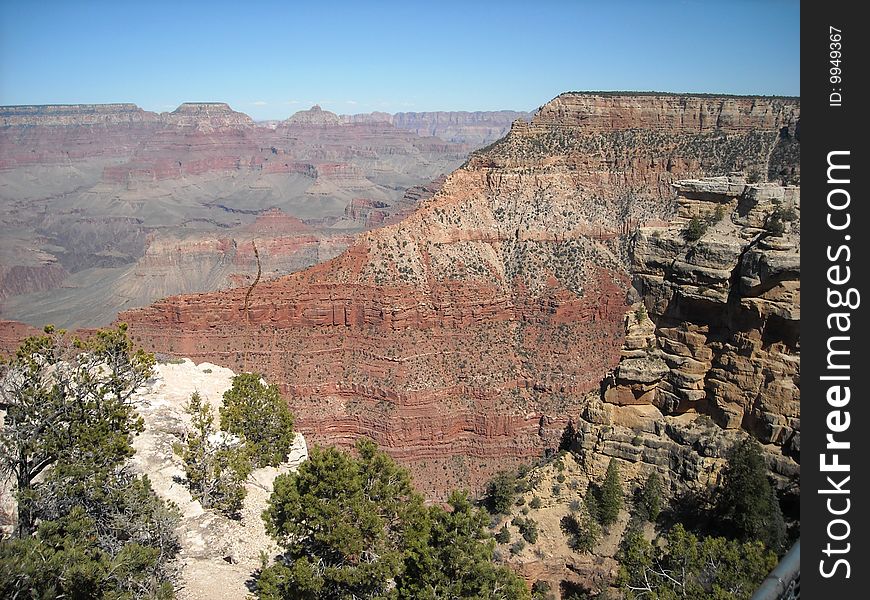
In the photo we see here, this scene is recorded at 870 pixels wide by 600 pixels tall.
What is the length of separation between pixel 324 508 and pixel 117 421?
23.9 ft

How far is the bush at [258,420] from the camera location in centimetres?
2788

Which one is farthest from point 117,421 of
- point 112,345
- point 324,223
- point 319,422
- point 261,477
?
point 324,223

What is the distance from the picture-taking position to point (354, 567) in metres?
15.9

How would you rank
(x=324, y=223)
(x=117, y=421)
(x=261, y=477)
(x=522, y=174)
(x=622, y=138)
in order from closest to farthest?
(x=117, y=421) < (x=261, y=477) < (x=522, y=174) < (x=622, y=138) < (x=324, y=223)

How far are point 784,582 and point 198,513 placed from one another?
862 inches

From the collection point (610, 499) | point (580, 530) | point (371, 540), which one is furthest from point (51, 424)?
point (610, 499)

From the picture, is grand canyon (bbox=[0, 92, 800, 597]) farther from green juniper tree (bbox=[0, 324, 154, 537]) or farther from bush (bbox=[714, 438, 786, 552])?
green juniper tree (bbox=[0, 324, 154, 537])

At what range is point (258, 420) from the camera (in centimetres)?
2881

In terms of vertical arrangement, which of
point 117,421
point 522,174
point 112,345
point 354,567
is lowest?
point 354,567

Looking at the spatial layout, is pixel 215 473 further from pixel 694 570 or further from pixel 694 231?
pixel 694 231

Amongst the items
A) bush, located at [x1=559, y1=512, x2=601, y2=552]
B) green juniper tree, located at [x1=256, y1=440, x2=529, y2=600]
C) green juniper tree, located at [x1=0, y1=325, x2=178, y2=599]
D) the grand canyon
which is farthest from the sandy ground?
bush, located at [x1=559, y1=512, x2=601, y2=552]

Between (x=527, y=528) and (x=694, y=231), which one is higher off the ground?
(x=694, y=231)

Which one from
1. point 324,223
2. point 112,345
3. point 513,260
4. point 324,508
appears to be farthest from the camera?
point 324,223

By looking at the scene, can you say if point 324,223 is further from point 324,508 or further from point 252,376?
point 324,508
